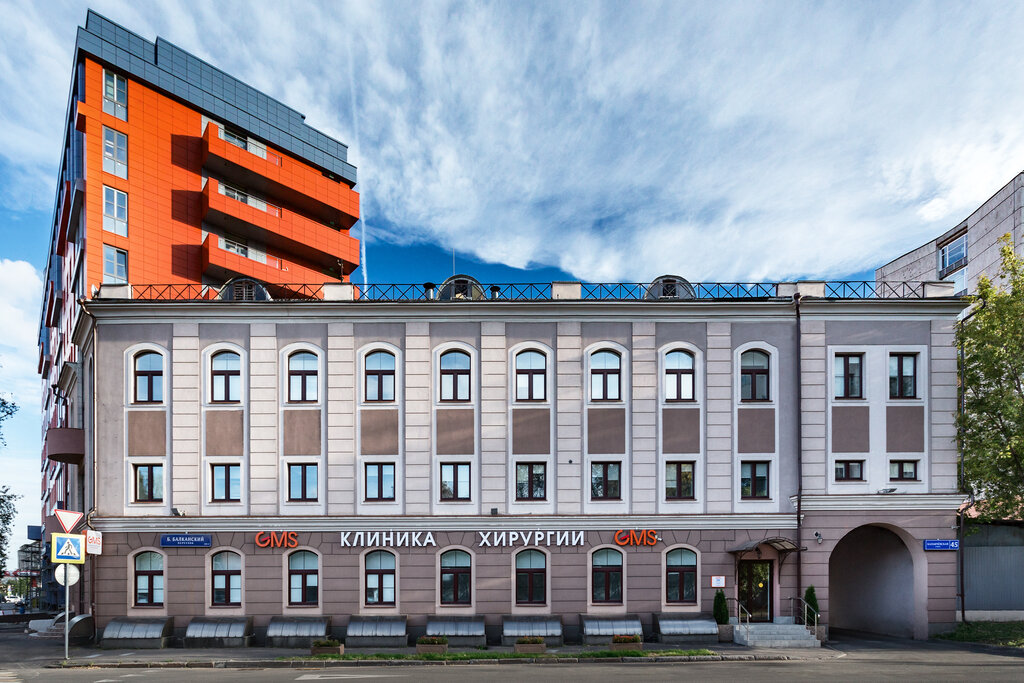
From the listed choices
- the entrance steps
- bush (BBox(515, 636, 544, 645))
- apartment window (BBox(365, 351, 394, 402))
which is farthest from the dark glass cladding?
the entrance steps

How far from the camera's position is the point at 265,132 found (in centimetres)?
4838

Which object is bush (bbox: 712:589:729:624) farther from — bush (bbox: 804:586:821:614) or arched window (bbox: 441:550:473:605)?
arched window (bbox: 441:550:473:605)

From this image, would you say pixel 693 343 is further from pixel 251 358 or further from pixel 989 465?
pixel 251 358

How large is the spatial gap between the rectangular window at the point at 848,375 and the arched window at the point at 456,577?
1635 centimetres

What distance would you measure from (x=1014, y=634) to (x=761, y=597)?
892 centimetres

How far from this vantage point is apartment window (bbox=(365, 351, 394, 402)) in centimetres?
2445

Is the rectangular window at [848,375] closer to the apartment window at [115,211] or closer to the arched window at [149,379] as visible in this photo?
the arched window at [149,379]

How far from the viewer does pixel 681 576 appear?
23.8 m

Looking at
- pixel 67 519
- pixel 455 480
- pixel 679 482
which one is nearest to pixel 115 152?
pixel 67 519

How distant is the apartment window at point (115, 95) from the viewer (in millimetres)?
39719

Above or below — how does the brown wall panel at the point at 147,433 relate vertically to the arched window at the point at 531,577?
above

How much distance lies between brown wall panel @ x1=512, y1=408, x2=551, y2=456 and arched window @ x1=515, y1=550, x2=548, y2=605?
397 cm

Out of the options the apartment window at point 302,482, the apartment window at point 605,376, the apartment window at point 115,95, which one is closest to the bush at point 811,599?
the apartment window at point 605,376

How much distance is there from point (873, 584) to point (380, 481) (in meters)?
21.6
